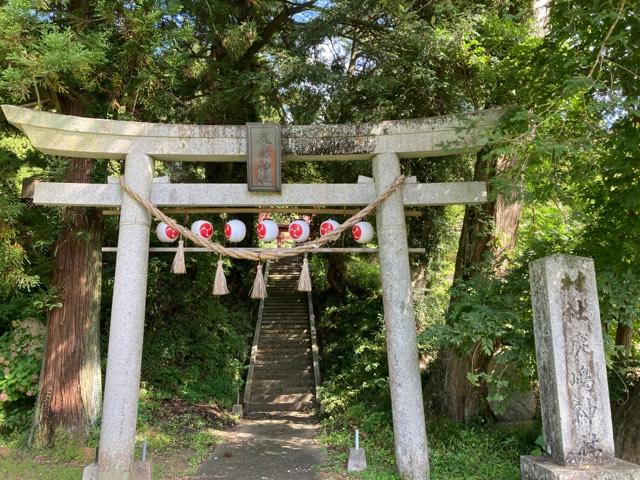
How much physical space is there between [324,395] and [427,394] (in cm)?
256

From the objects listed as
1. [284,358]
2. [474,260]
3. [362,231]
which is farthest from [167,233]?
[284,358]

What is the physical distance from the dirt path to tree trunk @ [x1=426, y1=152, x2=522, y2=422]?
213cm

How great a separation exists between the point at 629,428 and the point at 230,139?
18.9ft

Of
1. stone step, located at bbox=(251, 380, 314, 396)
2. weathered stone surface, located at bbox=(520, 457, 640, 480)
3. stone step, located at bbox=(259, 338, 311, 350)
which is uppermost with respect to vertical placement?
stone step, located at bbox=(259, 338, 311, 350)

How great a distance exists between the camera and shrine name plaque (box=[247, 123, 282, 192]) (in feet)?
18.2

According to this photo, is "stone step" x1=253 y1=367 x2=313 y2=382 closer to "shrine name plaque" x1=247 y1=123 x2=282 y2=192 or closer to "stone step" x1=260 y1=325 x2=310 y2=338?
"stone step" x1=260 y1=325 x2=310 y2=338

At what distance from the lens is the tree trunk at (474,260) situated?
266 inches

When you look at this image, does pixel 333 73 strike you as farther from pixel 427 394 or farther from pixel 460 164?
pixel 427 394

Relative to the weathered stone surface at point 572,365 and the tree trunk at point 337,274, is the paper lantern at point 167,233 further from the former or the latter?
the tree trunk at point 337,274

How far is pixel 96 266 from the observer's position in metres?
6.99

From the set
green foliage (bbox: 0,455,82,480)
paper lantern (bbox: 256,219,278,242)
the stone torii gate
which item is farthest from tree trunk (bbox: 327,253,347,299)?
green foliage (bbox: 0,455,82,480)

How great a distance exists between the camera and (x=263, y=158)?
18.4 feet

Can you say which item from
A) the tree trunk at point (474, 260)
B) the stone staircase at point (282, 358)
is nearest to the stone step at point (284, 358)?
the stone staircase at point (282, 358)

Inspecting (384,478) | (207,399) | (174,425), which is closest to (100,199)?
(174,425)
